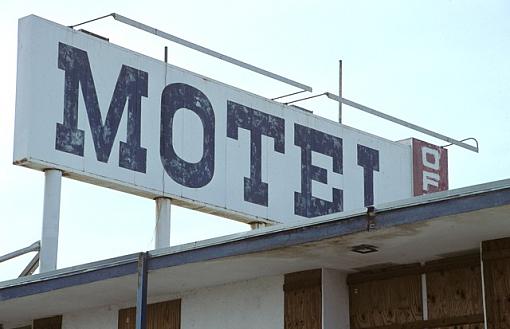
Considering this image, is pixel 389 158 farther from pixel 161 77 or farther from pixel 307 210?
pixel 161 77

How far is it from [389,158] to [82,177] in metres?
6.73

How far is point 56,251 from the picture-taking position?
62.3ft

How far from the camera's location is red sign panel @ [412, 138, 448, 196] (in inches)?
957

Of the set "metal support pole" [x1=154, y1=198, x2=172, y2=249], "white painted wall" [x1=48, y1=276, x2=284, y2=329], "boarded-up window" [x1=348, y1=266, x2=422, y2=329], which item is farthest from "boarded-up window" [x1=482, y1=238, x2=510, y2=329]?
"metal support pole" [x1=154, y1=198, x2=172, y2=249]

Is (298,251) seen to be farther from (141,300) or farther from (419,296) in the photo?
(141,300)

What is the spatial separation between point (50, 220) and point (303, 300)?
574 cm

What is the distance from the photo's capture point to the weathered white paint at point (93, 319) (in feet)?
53.9

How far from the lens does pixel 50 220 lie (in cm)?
1900

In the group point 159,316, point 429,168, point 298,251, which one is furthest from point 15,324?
point 429,168

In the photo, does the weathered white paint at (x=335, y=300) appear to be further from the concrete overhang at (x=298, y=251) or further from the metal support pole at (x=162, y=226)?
the metal support pole at (x=162, y=226)

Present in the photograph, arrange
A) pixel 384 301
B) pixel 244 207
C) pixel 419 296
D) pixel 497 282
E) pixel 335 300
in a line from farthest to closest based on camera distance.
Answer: pixel 244 207 < pixel 335 300 < pixel 384 301 < pixel 419 296 < pixel 497 282

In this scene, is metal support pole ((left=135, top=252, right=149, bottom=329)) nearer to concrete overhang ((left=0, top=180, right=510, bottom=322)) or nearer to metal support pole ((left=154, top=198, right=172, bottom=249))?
concrete overhang ((left=0, top=180, right=510, bottom=322))

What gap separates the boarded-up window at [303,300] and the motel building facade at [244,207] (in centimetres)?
2

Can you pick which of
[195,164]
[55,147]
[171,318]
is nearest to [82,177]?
[55,147]
